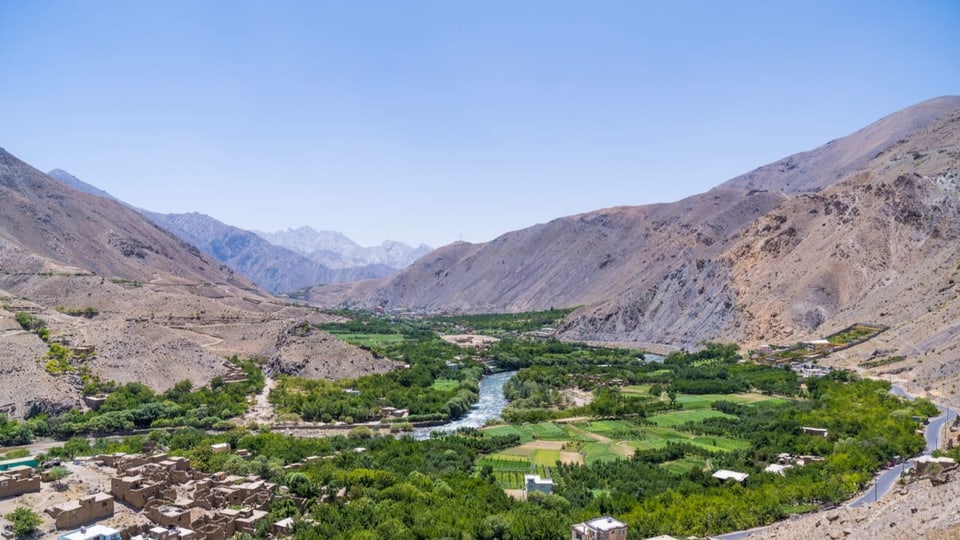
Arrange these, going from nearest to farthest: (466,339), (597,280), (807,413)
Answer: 1. (807,413)
2. (466,339)
3. (597,280)

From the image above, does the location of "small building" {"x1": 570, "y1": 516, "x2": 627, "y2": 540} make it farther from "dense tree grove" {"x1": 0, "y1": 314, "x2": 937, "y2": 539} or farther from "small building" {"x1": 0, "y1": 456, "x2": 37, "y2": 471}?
"small building" {"x1": 0, "y1": 456, "x2": 37, "y2": 471}

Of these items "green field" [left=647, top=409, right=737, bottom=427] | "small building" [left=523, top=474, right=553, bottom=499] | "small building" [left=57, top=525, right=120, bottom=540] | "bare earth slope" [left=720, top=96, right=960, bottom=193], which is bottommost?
"green field" [left=647, top=409, right=737, bottom=427]

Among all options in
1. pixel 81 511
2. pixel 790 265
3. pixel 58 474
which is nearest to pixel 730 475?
pixel 81 511

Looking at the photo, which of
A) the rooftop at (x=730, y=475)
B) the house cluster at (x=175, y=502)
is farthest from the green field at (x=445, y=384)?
the rooftop at (x=730, y=475)

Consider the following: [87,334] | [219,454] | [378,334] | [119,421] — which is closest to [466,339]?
[378,334]

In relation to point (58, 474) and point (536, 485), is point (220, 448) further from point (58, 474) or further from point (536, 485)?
point (536, 485)

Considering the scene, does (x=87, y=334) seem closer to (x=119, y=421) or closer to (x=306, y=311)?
(x=119, y=421)

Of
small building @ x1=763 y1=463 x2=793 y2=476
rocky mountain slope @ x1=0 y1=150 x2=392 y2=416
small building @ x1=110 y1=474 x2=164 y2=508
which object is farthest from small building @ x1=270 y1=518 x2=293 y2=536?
rocky mountain slope @ x1=0 y1=150 x2=392 y2=416
